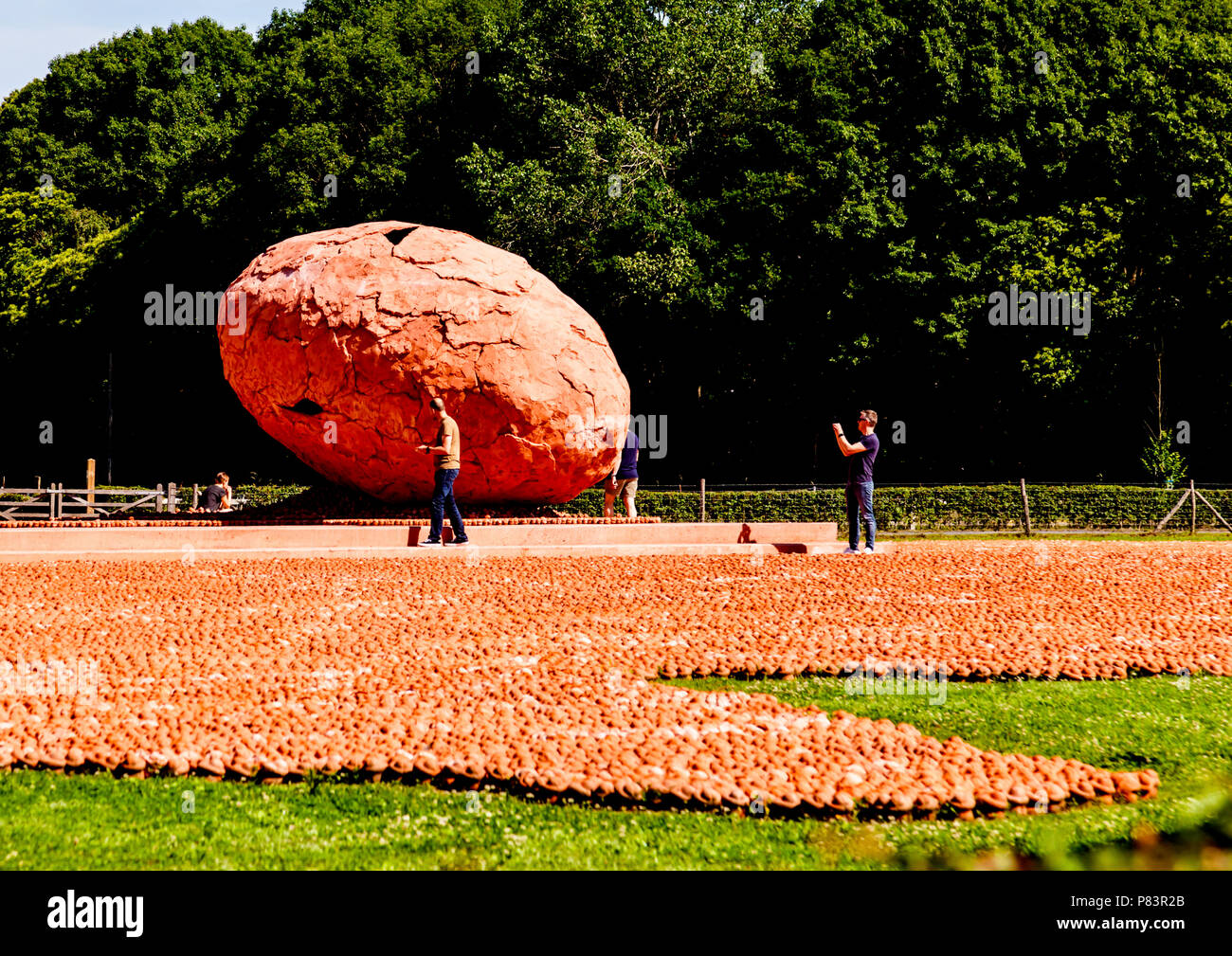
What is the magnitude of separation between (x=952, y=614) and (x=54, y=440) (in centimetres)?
4397

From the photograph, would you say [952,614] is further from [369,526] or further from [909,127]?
[909,127]

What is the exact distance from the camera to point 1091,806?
4.17m

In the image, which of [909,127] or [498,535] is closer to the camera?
[498,535]

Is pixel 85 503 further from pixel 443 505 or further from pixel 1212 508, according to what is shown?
pixel 1212 508

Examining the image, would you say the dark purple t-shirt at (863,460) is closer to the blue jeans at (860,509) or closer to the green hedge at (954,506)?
the blue jeans at (860,509)

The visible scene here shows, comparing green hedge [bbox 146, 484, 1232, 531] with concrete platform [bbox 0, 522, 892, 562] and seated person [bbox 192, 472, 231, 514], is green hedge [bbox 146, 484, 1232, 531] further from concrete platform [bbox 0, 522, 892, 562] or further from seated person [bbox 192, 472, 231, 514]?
concrete platform [bbox 0, 522, 892, 562]

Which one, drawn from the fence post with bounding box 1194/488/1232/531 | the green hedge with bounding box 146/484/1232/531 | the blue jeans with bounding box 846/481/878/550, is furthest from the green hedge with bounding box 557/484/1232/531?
the blue jeans with bounding box 846/481/878/550

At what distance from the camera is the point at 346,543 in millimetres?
13633

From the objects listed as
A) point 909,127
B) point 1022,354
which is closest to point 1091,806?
point 1022,354

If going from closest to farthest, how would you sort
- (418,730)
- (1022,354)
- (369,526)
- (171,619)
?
(418,730), (171,619), (369,526), (1022,354)

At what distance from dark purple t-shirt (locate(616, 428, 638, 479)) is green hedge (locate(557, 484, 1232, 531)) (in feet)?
18.2

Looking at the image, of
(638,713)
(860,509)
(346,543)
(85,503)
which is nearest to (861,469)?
(860,509)

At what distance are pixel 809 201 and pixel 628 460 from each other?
16094 millimetres

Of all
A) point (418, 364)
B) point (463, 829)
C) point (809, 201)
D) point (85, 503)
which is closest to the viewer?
point (463, 829)
